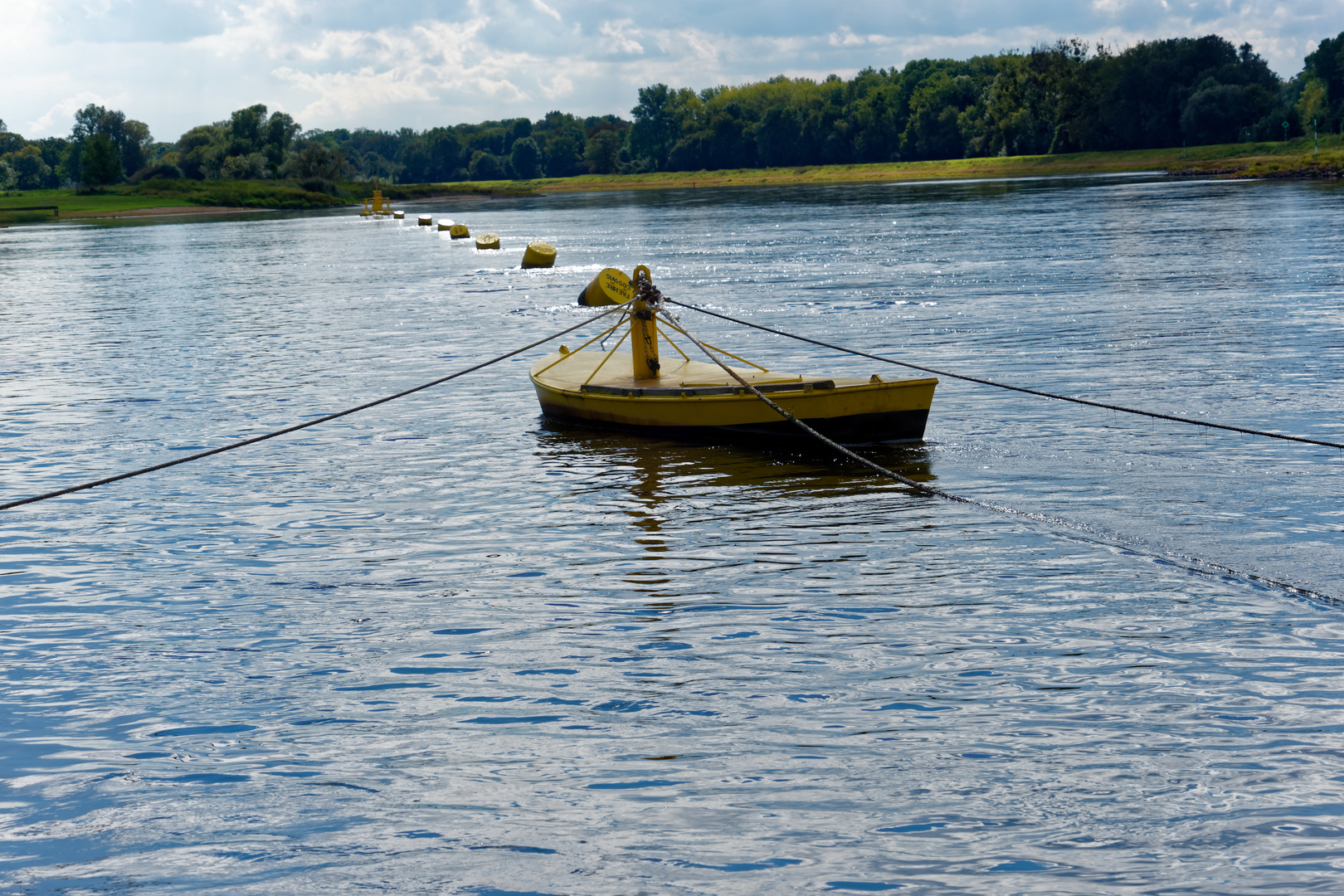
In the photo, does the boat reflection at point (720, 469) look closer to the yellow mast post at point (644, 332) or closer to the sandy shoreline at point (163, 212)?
the yellow mast post at point (644, 332)

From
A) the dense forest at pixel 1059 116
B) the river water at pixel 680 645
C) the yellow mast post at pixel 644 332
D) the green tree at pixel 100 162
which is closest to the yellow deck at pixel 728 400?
the yellow mast post at pixel 644 332

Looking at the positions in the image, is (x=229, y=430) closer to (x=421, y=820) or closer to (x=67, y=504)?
(x=67, y=504)

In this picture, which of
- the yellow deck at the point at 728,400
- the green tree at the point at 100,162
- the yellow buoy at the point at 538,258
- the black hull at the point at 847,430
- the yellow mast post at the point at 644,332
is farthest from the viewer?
the green tree at the point at 100,162

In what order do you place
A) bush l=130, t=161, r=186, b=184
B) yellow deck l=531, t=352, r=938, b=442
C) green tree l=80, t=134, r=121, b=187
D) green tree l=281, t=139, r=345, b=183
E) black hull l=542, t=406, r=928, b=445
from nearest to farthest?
yellow deck l=531, t=352, r=938, b=442
black hull l=542, t=406, r=928, b=445
green tree l=80, t=134, r=121, b=187
green tree l=281, t=139, r=345, b=183
bush l=130, t=161, r=186, b=184

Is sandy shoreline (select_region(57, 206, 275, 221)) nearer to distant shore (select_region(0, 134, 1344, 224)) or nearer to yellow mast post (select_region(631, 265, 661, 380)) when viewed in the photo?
distant shore (select_region(0, 134, 1344, 224))

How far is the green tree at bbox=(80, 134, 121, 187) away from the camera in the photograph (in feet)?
522

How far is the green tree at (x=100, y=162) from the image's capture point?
159 meters

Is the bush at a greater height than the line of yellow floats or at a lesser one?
greater

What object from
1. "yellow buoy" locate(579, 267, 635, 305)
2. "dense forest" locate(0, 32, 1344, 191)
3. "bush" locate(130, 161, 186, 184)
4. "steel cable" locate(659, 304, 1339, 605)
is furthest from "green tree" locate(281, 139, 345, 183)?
"steel cable" locate(659, 304, 1339, 605)

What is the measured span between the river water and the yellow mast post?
120 cm

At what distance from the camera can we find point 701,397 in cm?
1788

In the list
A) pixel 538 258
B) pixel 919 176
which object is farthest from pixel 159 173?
pixel 538 258

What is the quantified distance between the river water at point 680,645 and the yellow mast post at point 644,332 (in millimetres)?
1204

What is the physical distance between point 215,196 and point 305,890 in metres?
159
